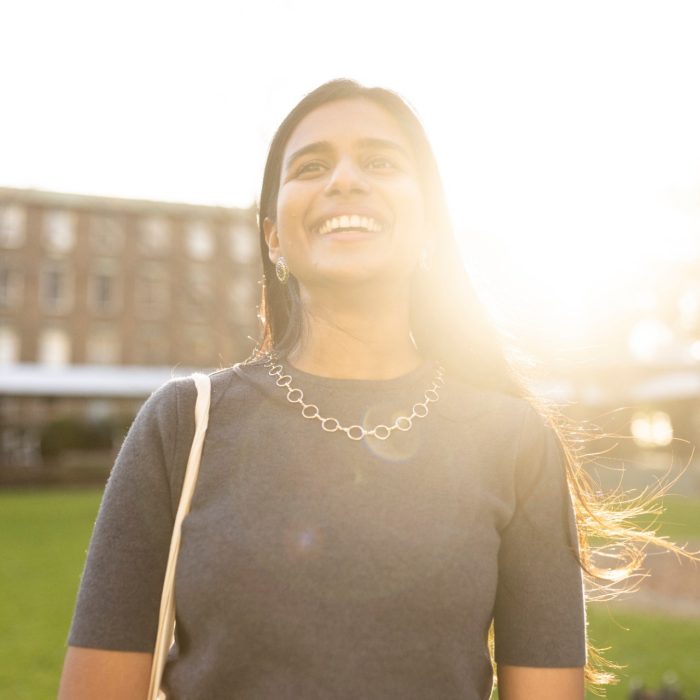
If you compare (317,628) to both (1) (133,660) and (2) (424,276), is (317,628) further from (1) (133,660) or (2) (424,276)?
(2) (424,276)

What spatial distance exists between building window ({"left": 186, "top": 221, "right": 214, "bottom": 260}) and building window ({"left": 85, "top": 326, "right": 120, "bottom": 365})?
6592mm

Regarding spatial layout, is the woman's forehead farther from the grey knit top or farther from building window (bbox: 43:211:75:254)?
building window (bbox: 43:211:75:254)

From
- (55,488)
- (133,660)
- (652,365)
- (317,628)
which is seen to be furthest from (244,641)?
(55,488)

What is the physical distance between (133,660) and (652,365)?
45.2ft

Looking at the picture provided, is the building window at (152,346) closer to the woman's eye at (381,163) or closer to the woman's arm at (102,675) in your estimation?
the woman's eye at (381,163)

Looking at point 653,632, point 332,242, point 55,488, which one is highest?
point 55,488

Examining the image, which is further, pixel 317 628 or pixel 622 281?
pixel 622 281

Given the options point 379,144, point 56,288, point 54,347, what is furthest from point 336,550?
point 56,288

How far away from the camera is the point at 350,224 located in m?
1.88

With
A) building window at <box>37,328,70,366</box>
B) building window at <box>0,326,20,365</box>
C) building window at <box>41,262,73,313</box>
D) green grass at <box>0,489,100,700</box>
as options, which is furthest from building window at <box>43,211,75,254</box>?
green grass at <box>0,489,100,700</box>

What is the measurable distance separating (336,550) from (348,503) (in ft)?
0.33

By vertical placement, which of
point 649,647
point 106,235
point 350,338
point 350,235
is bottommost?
point 649,647

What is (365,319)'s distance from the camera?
2.00 m

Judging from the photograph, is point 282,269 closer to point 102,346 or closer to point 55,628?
point 55,628
